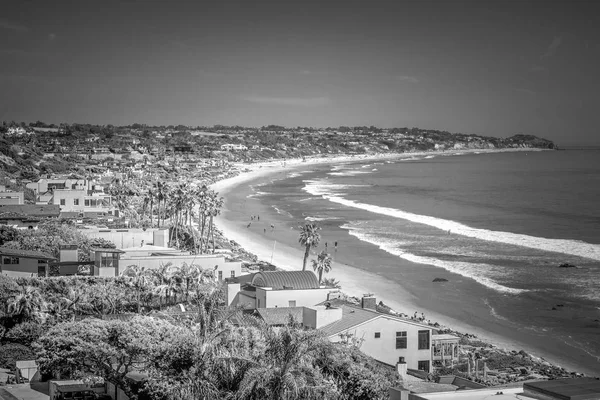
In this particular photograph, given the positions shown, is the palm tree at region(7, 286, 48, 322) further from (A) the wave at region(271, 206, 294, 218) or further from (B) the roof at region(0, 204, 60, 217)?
(A) the wave at region(271, 206, 294, 218)

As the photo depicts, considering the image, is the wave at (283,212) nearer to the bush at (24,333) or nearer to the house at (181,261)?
the house at (181,261)

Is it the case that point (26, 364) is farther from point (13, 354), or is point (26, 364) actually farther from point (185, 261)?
point (185, 261)

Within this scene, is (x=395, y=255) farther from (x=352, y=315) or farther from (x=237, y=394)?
(x=237, y=394)

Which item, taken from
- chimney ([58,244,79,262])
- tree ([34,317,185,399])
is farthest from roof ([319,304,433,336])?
chimney ([58,244,79,262])

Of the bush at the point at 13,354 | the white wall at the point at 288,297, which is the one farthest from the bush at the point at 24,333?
the white wall at the point at 288,297

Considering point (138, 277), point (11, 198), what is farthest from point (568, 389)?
point (11, 198)

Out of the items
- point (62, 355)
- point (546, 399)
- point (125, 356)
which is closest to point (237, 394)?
point (546, 399)
